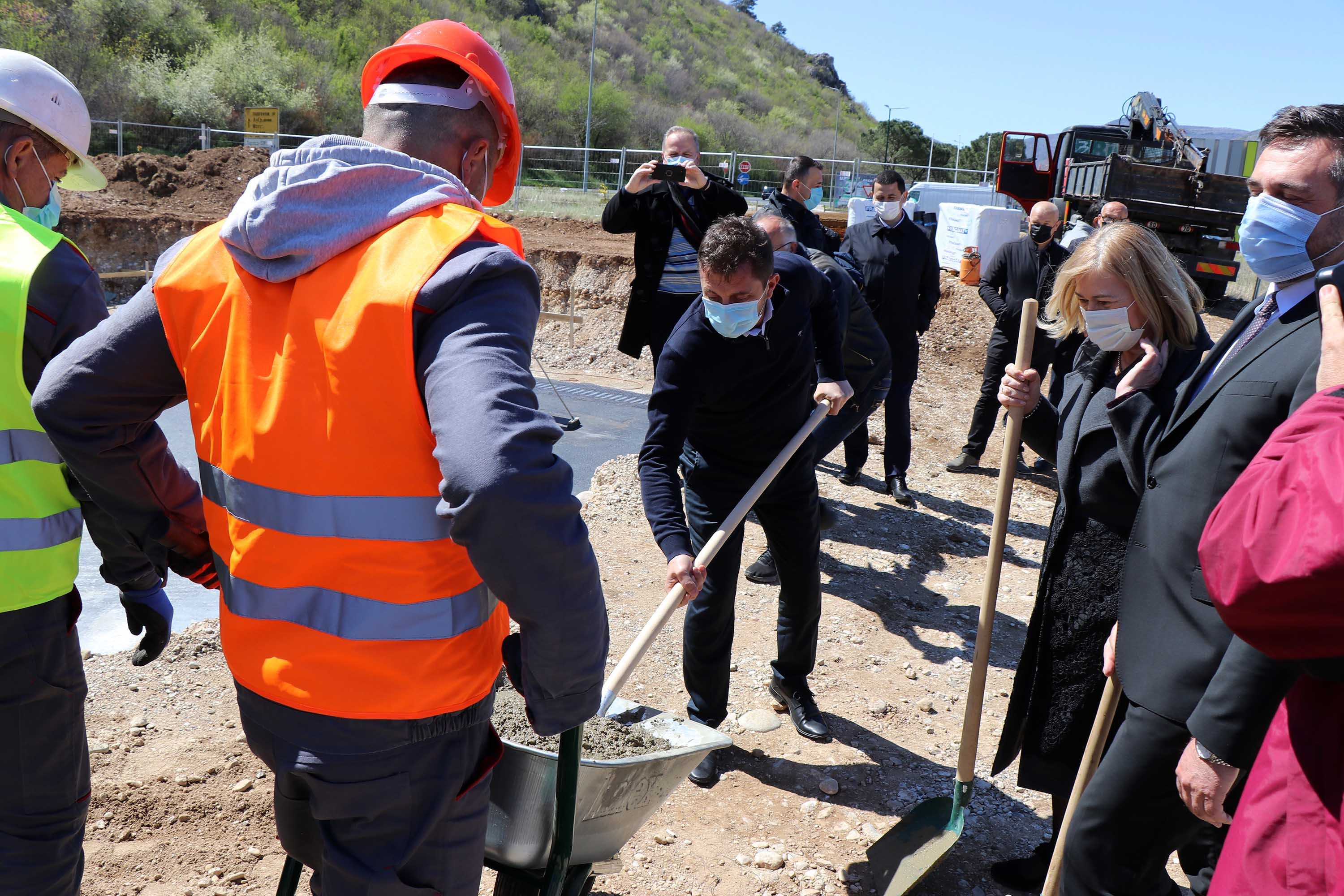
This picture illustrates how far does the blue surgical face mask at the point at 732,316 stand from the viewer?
3.20m

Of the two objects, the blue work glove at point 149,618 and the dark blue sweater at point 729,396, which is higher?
the dark blue sweater at point 729,396

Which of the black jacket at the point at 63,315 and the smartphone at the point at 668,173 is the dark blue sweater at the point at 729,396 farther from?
the smartphone at the point at 668,173

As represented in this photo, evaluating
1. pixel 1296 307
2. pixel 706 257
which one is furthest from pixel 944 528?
pixel 1296 307

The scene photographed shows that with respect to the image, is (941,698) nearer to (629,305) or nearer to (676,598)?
(676,598)

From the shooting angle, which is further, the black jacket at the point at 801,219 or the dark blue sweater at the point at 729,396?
the black jacket at the point at 801,219

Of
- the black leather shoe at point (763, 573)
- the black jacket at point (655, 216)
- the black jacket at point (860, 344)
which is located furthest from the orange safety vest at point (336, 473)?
the black jacket at point (655, 216)

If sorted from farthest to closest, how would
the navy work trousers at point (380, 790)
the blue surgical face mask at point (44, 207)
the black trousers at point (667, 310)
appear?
the black trousers at point (667, 310)
the blue surgical face mask at point (44, 207)
the navy work trousers at point (380, 790)

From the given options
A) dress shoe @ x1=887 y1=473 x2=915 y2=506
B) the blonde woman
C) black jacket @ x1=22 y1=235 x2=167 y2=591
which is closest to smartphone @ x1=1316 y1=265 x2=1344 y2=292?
the blonde woman

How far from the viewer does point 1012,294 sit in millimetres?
7074

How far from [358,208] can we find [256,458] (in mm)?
412

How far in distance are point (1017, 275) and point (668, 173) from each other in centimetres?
301

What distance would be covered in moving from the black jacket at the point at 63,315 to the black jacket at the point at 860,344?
3718mm

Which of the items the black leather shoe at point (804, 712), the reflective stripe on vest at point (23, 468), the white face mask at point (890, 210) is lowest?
the black leather shoe at point (804, 712)

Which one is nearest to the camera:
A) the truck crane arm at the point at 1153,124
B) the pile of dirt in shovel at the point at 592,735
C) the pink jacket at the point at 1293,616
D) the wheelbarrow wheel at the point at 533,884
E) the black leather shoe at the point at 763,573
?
the pink jacket at the point at 1293,616
